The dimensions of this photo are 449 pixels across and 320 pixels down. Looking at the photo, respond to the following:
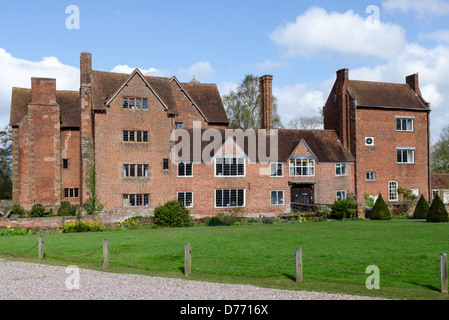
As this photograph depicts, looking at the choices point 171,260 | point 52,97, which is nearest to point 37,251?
point 171,260

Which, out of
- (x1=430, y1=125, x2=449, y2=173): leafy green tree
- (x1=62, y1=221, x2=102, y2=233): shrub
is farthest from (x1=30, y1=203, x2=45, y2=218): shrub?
(x1=430, y1=125, x2=449, y2=173): leafy green tree

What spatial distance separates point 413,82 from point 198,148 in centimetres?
2606

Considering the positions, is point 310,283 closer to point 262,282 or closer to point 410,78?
point 262,282

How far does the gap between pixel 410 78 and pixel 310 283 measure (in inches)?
1670

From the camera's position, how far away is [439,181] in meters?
53.4

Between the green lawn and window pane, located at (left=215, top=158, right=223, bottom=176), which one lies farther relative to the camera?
window pane, located at (left=215, top=158, right=223, bottom=176)

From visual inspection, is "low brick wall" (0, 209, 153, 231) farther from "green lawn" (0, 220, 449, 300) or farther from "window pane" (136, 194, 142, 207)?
"green lawn" (0, 220, 449, 300)

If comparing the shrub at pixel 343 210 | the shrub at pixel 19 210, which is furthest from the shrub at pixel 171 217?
the shrub at pixel 19 210

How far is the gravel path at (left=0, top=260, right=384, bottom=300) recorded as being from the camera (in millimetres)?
12461

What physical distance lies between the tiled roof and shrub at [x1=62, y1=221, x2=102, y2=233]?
128 ft

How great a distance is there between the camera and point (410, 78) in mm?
50438

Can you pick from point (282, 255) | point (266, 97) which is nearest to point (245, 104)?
point (266, 97)

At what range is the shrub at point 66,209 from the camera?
1594 inches

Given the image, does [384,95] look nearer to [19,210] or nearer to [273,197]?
[273,197]
